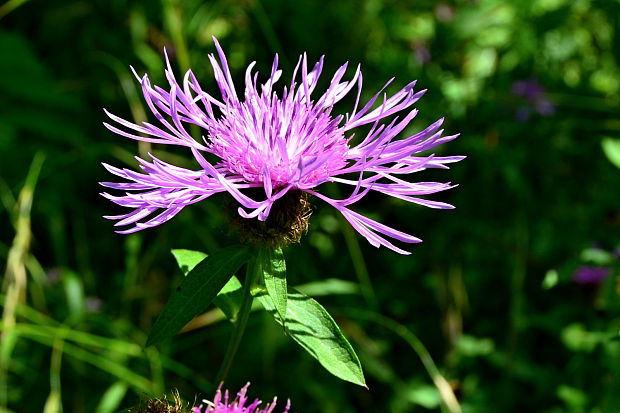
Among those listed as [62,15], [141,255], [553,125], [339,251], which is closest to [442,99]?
[553,125]

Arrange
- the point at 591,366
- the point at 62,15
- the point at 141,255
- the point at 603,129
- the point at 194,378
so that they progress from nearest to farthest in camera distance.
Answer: the point at 194,378
the point at 591,366
the point at 141,255
the point at 603,129
the point at 62,15

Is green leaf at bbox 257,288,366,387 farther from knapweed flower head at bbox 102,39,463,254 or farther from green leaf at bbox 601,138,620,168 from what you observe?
green leaf at bbox 601,138,620,168

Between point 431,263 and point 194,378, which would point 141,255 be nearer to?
point 194,378

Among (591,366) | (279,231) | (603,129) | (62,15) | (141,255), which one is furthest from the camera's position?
(62,15)

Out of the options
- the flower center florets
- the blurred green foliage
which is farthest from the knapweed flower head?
the blurred green foliage

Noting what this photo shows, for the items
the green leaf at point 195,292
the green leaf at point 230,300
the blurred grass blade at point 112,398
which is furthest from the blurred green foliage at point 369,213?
the green leaf at point 195,292

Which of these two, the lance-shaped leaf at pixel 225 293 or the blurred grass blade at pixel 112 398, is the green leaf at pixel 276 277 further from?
the blurred grass blade at pixel 112 398

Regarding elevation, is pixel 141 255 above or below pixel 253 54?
below
